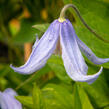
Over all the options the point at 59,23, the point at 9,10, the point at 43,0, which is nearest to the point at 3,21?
the point at 9,10

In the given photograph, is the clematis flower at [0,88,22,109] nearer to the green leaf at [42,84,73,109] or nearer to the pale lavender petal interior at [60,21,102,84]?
the green leaf at [42,84,73,109]

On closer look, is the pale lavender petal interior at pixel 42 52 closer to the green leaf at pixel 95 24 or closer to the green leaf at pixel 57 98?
the green leaf at pixel 95 24

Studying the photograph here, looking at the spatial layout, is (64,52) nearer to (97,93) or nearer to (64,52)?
(64,52)

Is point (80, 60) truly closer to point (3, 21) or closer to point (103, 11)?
point (103, 11)

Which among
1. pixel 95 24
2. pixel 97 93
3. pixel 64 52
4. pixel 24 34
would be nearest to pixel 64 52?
pixel 64 52

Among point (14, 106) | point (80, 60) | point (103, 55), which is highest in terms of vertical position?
point (80, 60)

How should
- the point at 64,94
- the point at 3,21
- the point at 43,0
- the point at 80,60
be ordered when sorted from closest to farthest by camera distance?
the point at 80,60
the point at 64,94
the point at 43,0
the point at 3,21

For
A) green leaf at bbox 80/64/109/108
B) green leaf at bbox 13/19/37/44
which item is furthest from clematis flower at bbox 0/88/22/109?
green leaf at bbox 13/19/37/44
